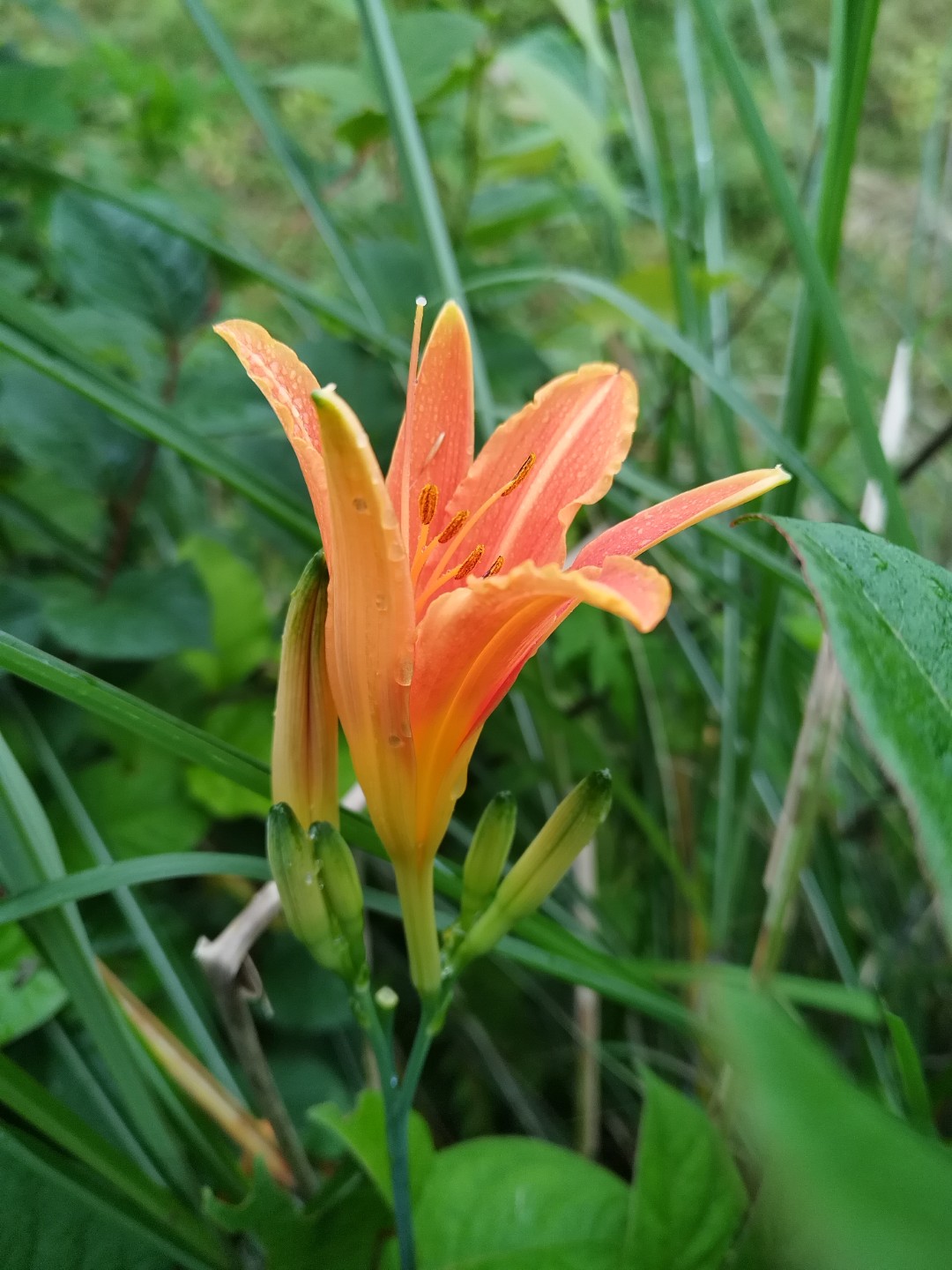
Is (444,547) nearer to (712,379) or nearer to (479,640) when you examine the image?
(479,640)

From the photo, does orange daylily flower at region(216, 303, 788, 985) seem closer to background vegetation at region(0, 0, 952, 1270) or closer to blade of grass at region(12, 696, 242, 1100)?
background vegetation at region(0, 0, 952, 1270)

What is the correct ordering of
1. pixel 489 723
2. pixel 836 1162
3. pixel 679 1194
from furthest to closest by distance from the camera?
pixel 489 723
pixel 679 1194
pixel 836 1162

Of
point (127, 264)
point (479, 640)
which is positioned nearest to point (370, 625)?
point (479, 640)

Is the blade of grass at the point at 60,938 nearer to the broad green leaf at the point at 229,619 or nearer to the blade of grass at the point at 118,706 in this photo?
the blade of grass at the point at 118,706

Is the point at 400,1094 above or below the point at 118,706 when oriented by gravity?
below

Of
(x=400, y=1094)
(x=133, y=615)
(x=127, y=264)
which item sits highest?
(x=127, y=264)

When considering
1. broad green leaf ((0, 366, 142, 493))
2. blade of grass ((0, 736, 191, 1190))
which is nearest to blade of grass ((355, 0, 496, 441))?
broad green leaf ((0, 366, 142, 493))

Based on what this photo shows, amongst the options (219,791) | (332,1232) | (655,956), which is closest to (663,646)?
(655,956)

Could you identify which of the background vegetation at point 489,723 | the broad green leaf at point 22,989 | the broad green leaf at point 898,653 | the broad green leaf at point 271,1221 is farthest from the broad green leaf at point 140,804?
the broad green leaf at point 898,653
